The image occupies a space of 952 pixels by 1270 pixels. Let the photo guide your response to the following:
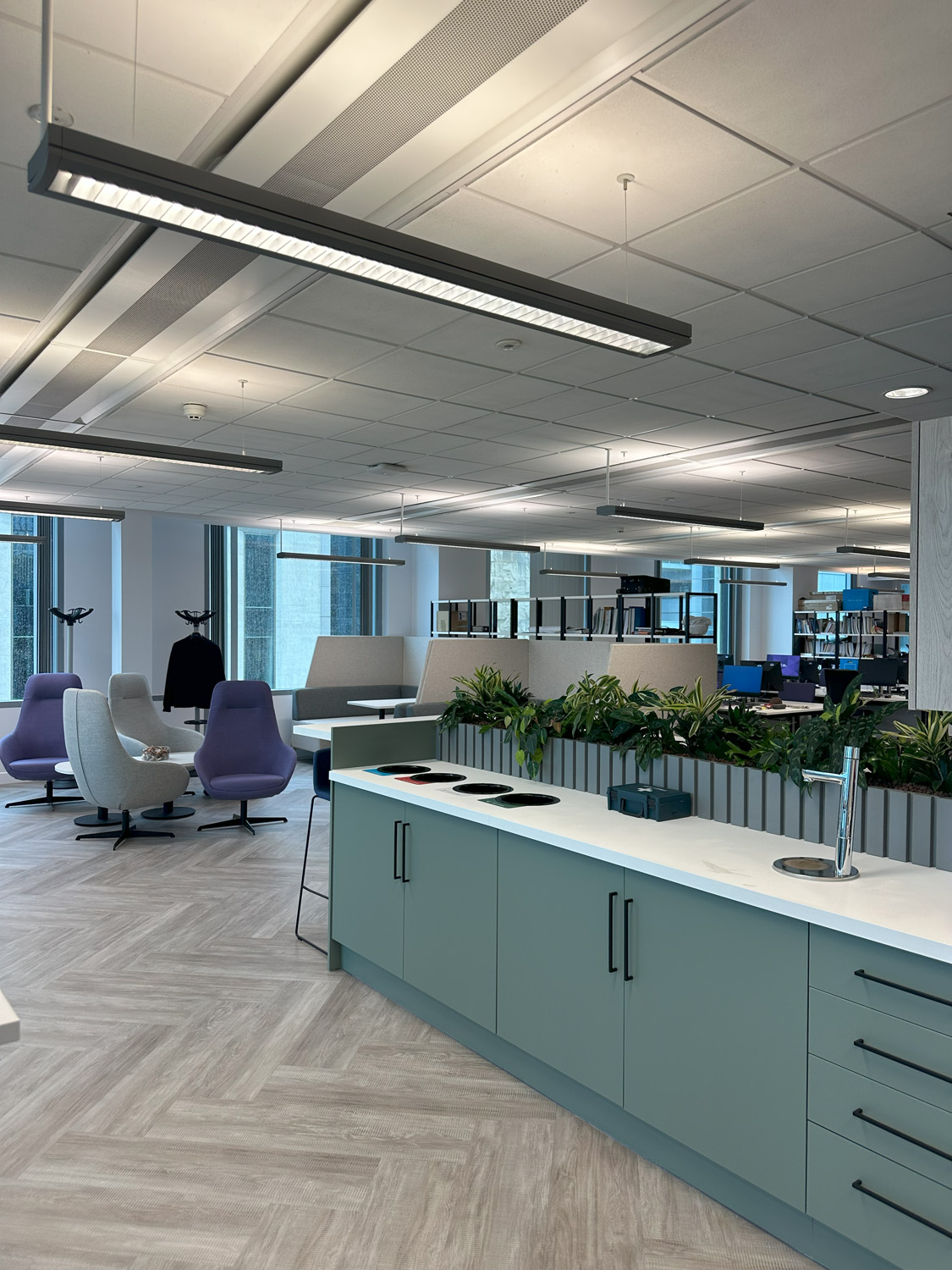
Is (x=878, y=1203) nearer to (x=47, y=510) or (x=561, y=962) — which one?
(x=561, y=962)

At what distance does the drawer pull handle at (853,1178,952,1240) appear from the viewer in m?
1.83

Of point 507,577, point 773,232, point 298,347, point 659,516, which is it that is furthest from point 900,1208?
point 507,577

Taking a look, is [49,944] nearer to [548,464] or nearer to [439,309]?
[439,309]

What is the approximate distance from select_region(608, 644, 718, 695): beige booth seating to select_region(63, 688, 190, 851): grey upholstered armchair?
3.40 metres

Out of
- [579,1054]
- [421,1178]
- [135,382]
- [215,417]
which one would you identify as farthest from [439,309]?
[421,1178]

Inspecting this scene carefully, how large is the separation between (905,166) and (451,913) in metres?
2.91

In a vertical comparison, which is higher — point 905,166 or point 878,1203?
point 905,166

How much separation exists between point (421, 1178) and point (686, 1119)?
0.78 m

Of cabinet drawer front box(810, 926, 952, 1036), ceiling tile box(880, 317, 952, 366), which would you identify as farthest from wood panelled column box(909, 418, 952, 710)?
ceiling tile box(880, 317, 952, 366)

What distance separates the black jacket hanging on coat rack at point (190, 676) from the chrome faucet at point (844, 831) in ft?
24.7

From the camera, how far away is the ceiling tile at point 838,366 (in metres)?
4.49

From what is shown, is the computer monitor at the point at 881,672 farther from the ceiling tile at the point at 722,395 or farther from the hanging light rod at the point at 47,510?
the hanging light rod at the point at 47,510

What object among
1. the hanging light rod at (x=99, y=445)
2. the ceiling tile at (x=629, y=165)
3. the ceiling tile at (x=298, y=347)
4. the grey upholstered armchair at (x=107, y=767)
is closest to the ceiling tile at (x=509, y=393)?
the ceiling tile at (x=298, y=347)

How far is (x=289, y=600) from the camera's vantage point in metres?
12.0
